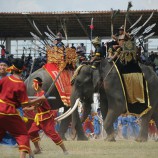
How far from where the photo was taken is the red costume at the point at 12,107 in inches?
395

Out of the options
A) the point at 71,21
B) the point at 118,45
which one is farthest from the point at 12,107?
the point at 71,21

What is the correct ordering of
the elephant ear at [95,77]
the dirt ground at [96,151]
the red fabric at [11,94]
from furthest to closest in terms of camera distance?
the elephant ear at [95,77]
the dirt ground at [96,151]
the red fabric at [11,94]

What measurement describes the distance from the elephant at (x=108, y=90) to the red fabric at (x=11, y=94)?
19.8 ft

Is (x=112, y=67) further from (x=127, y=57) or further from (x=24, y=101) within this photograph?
(x=24, y=101)

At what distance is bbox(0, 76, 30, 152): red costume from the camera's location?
1003 centimetres

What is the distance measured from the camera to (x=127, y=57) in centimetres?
1664

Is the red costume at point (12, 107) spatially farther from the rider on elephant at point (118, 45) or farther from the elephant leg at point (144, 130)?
the rider on elephant at point (118, 45)

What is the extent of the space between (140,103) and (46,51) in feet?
12.0

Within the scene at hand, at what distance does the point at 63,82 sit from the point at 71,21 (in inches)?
391

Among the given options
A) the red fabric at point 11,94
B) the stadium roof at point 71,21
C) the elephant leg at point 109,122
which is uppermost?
the stadium roof at point 71,21

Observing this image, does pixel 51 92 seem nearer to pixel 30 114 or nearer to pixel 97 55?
pixel 97 55

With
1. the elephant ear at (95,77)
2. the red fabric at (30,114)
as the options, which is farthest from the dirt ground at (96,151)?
the elephant ear at (95,77)

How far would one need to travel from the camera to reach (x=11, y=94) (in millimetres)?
10156

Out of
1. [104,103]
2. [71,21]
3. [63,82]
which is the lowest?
[104,103]
